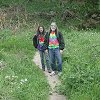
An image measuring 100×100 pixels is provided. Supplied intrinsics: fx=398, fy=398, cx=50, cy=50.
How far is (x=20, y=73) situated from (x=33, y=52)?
4.08 m

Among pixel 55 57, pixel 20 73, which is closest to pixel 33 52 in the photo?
pixel 55 57

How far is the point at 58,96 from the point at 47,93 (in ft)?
1.09

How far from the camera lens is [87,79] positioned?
10195 millimetres

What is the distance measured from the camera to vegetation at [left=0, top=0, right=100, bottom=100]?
1008cm

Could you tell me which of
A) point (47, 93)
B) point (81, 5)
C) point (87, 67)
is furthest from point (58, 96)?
point (81, 5)

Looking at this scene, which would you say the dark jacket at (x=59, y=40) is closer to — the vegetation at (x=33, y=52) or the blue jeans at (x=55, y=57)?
the blue jeans at (x=55, y=57)

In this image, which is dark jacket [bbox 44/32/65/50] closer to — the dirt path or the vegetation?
the vegetation

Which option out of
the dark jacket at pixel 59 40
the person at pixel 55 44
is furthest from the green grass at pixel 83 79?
the dark jacket at pixel 59 40

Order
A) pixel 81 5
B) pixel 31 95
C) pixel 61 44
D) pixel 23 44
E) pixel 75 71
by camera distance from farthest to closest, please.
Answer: pixel 81 5
pixel 23 44
pixel 61 44
pixel 75 71
pixel 31 95

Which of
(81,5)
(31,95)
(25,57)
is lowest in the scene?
(81,5)

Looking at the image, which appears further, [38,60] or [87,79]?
[38,60]

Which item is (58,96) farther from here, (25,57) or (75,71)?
(25,57)

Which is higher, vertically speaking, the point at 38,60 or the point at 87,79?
the point at 87,79

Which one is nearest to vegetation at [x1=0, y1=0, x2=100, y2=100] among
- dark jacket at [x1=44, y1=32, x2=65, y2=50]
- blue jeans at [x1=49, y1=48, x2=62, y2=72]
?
blue jeans at [x1=49, y1=48, x2=62, y2=72]
